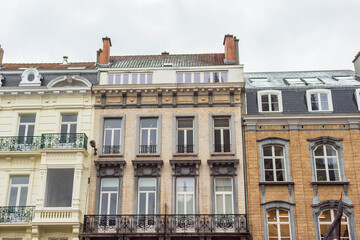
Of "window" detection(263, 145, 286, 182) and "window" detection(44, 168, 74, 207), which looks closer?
"window" detection(44, 168, 74, 207)

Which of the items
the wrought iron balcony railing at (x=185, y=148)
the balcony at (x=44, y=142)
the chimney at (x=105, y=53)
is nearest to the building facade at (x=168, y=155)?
the wrought iron balcony railing at (x=185, y=148)

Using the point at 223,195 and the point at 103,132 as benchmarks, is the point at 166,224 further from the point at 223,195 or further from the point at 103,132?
the point at 103,132

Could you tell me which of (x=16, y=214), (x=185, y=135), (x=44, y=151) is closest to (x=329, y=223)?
(x=185, y=135)

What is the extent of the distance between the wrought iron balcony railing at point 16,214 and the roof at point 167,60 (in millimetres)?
9756

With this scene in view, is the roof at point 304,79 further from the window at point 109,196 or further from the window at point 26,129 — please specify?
the window at point 26,129

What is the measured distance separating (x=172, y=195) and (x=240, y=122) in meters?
5.34

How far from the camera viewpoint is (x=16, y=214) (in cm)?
2116

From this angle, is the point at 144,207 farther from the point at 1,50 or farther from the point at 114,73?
the point at 1,50

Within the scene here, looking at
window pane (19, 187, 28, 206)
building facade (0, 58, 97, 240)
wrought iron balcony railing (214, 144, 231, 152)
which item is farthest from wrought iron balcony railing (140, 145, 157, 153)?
window pane (19, 187, 28, 206)

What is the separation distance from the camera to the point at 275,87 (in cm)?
2433

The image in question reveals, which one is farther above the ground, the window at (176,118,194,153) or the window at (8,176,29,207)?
the window at (176,118,194,153)

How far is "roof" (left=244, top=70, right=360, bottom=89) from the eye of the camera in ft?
80.4

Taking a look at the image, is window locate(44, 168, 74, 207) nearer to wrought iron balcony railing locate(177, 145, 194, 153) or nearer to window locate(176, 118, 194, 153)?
wrought iron balcony railing locate(177, 145, 194, 153)

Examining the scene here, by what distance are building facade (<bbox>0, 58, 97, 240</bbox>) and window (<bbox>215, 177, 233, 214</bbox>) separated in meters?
6.68
